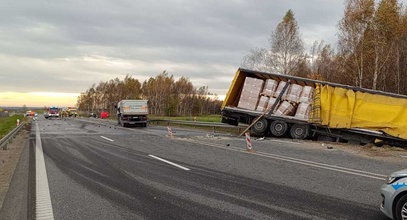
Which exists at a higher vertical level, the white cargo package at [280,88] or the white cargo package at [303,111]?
the white cargo package at [280,88]

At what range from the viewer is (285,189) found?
21.0 feet

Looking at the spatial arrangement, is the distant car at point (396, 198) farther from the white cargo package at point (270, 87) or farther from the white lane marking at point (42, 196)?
the white cargo package at point (270, 87)

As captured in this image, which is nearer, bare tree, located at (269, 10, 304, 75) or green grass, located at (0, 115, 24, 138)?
green grass, located at (0, 115, 24, 138)

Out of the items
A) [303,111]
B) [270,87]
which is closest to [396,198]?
[303,111]

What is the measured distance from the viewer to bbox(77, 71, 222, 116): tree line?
84.9m

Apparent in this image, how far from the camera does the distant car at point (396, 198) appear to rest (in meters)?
4.39

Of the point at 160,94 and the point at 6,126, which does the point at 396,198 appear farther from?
the point at 160,94

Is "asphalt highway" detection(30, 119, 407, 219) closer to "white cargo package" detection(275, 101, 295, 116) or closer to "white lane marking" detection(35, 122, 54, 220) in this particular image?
"white lane marking" detection(35, 122, 54, 220)

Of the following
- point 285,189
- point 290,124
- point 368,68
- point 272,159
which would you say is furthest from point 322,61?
point 285,189

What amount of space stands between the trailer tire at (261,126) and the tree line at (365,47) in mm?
14012

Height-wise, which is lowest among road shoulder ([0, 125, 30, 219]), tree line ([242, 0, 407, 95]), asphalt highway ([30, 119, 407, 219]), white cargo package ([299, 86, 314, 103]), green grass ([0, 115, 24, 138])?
green grass ([0, 115, 24, 138])

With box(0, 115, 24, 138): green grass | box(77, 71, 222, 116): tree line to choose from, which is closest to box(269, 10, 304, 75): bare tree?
box(0, 115, 24, 138): green grass

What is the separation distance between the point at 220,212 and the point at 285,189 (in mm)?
1921

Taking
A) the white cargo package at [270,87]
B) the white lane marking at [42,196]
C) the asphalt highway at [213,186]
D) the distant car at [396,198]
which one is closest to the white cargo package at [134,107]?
the white cargo package at [270,87]
